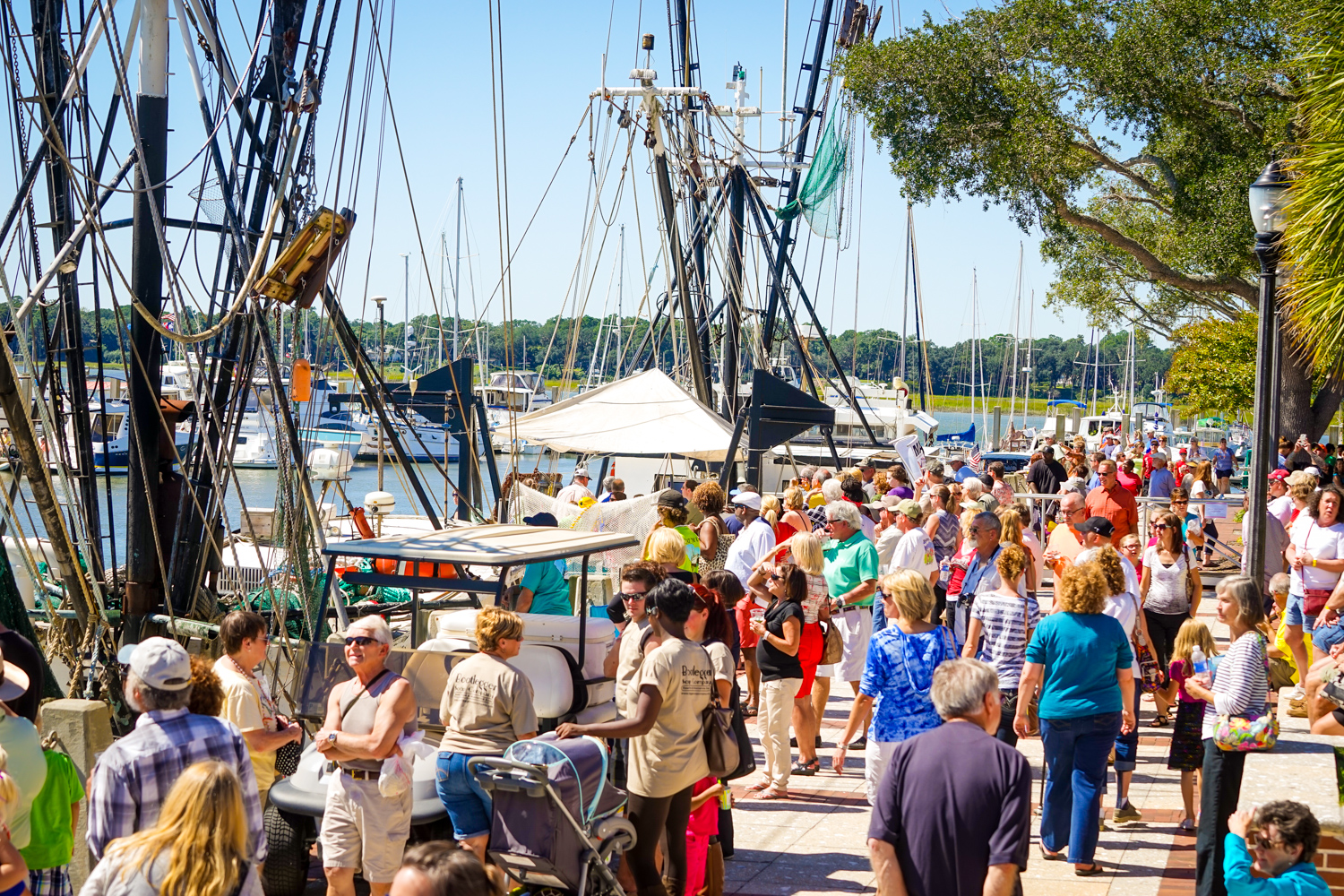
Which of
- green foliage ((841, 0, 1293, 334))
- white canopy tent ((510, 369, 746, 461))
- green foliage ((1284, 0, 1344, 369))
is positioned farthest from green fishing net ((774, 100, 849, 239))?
green foliage ((1284, 0, 1344, 369))

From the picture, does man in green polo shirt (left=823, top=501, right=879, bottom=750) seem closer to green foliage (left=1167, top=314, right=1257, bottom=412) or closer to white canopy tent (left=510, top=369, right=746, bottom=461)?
white canopy tent (left=510, top=369, right=746, bottom=461)

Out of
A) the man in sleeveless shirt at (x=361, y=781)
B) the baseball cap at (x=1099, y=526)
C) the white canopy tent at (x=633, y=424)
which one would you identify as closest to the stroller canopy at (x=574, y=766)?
the man in sleeveless shirt at (x=361, y=781)

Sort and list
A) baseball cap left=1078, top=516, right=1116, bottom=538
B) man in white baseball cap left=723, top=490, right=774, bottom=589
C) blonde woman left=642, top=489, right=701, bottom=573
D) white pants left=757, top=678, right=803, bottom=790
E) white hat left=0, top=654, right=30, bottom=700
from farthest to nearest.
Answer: man in white baseball cap left=723, top=490, right=774, bottom=589 → blonde woman left=642, top=489, right=701, bottom=573 → baseball cap left=1078, top=516, right=1116, bottom=538 → white pants left=757, top=678, right=803, bottom=790 → white hat left=0, top=654, right=30, bottom=700

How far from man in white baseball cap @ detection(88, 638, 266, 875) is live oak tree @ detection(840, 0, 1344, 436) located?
15738mm

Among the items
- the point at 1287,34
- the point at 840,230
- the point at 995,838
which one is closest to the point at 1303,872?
the point at 995,838

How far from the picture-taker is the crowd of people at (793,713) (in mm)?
4043

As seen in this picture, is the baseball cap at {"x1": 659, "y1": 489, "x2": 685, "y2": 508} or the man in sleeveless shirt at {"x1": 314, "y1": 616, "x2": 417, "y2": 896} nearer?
the man in sleeveless shirt at {"x1": 314, "y1": 616, "x2": 417, "y2": 896}

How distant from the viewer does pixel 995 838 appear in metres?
4.02

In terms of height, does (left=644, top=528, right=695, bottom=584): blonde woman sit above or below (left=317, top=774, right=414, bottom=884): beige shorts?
above

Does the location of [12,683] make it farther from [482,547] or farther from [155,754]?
[482,547]

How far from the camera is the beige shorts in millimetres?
5320

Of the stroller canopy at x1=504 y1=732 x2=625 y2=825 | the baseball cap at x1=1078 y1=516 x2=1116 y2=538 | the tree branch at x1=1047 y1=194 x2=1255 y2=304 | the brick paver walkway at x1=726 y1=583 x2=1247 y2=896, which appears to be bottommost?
the brick paver walkway at x1=726 y1=583 x2=1247 y2=896

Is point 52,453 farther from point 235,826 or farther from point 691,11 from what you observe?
point 691,11

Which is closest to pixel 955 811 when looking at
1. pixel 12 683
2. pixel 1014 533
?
pixel 12 683
